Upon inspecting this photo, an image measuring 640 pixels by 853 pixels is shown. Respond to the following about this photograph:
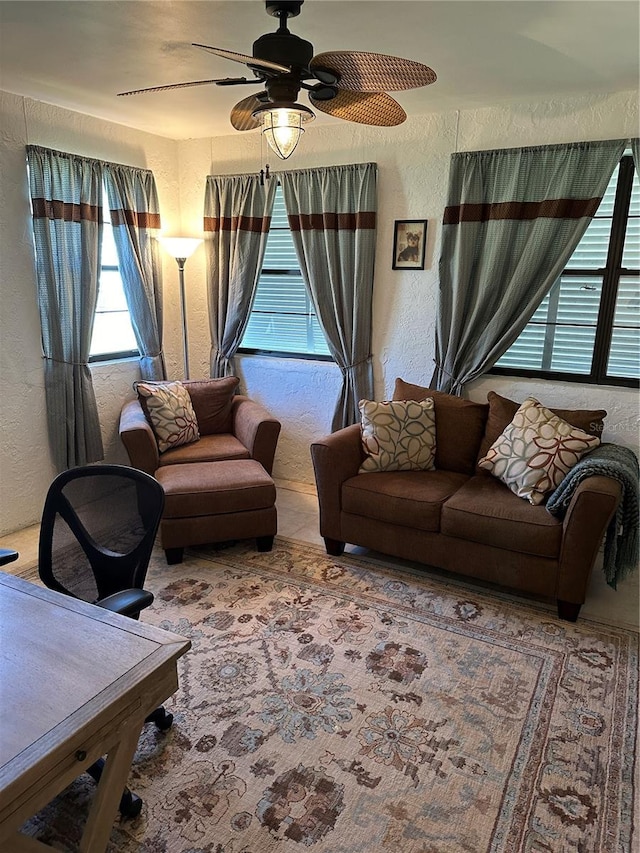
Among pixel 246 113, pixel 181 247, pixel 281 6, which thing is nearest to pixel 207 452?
pixel 181 247

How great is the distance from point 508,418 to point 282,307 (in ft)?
6.36

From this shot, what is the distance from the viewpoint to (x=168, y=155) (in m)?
4.43

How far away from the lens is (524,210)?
3379mm

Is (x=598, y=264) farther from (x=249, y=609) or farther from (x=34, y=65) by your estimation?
(x=34, y=65)

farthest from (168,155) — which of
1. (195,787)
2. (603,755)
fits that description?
(603,755)

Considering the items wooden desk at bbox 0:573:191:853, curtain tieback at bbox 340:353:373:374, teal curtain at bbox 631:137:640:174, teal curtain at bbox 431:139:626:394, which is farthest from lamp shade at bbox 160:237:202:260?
wooden desk at bbox 0:573:191:853

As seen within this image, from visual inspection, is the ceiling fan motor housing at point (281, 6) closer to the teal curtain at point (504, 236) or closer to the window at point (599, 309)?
the teal curtain at point (504, 236)

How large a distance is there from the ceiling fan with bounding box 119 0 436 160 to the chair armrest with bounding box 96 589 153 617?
60.7 inches

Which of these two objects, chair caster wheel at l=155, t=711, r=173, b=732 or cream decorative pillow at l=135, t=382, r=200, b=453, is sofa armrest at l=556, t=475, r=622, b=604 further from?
cream decorative pillow at l=135, t=382, r=200, b=453

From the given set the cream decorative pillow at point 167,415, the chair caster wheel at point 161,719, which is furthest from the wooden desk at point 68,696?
the cream decorative pillow at point 167,415

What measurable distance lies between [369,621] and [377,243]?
242 centimetres

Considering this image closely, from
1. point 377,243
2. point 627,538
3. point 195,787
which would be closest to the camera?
point 195,787

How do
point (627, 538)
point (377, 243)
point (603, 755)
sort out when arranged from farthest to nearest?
point (377, 243), point (627, 538), point (603, 755)

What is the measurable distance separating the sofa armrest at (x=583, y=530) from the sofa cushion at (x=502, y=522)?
0.22 feet
